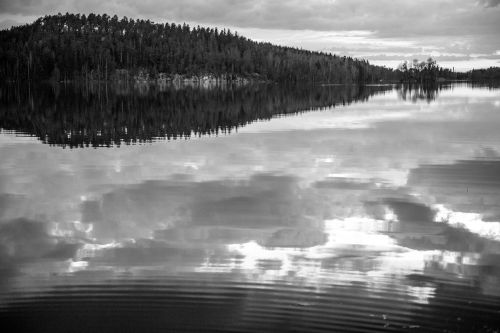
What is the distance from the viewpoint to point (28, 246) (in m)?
15.1

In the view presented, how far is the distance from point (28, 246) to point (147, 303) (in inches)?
211

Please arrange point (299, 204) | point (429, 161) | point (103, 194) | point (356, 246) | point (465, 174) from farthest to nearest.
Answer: point (429, 161) < point (465, 174) < point (103, 194) < point (299, 204) < point (356, 246)

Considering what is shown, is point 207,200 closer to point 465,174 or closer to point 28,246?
point 28,246

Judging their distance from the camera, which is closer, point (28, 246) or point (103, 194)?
point (28, 246)

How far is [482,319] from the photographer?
1026 cm

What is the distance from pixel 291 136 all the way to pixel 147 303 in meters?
30.8

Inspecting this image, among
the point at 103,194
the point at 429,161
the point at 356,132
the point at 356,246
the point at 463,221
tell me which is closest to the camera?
the point at 356,246

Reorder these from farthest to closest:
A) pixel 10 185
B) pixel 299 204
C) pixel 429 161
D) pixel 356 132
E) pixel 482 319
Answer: pixel 356 132 → pixel 429 161 → pixel 10 185 → pixel 299 204 → pixel 482 319

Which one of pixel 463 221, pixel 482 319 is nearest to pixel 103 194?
pixel 463 221

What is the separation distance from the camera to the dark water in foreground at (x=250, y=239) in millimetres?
10688

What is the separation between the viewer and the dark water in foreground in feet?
35.1

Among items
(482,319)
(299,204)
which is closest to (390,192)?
(299,204)

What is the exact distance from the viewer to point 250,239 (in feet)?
50.5

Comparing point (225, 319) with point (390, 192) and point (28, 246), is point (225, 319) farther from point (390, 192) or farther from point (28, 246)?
point (390, 192)
